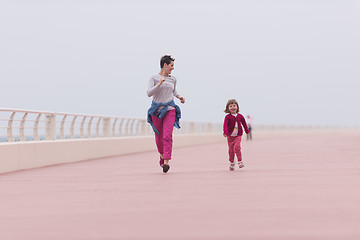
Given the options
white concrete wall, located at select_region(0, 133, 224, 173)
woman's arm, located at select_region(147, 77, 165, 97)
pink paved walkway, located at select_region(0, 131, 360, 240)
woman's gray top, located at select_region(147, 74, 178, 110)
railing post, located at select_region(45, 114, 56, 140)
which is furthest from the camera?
railing post, located at select_region(45, 114, 56, 140)

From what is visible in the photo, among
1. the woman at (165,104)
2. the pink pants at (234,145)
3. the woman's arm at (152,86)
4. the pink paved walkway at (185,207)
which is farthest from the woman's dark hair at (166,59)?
the pink paved walkway at (185,207)

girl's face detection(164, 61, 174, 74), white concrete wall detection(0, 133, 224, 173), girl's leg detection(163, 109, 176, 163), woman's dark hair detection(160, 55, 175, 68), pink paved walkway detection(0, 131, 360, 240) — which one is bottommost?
pink paved walkway detection(0, 131, 360, 240)

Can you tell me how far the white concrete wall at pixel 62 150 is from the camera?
13969 mm

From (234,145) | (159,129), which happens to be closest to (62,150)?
(159,129)

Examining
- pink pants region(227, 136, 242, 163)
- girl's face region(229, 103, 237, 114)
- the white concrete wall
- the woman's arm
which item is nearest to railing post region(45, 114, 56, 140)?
the white concrete wall

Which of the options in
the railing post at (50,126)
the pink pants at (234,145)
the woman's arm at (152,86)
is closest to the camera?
the woman's arm at (152,86)

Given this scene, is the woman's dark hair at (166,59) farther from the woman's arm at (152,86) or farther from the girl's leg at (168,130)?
the girl's leg at (168,130)

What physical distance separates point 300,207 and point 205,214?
107 centimetres

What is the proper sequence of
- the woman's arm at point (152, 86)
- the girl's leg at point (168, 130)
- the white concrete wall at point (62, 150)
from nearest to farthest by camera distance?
the woman's arm at point (152, 86) → the girl's leg at point (168, 130) → the white concrete wall at point (62, 150)

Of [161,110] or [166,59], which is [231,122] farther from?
[166,59]

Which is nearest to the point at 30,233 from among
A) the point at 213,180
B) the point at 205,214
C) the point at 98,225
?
the point at 98,225

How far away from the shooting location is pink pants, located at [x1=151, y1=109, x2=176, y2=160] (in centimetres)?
1197

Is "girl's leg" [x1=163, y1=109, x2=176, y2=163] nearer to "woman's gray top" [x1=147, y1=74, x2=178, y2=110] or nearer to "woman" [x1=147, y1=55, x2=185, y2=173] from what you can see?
"woman" [x1=147, y1=55, x2=185, y2=173]

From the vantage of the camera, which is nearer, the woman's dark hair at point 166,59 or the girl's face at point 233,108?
the woman's dark hair at point 166,59
